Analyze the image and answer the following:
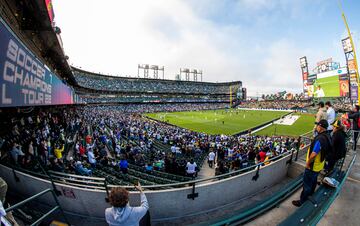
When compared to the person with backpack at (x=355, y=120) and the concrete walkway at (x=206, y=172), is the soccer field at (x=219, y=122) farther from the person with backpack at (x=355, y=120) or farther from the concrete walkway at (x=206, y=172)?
the person with backpack at (x=355, y=120)

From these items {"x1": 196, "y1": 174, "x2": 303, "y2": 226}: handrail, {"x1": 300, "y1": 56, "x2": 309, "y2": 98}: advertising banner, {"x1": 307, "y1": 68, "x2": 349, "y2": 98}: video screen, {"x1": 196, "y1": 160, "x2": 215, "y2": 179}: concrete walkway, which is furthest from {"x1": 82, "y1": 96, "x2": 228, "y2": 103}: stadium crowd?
{"x1": 196, "y1": 174, "x2": 303, "y2": 226}: handrail

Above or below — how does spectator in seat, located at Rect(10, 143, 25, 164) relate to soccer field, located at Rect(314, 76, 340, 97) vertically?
below

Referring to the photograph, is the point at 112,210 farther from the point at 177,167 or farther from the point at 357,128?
the point at 357,128

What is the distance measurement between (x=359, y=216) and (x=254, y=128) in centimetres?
3116

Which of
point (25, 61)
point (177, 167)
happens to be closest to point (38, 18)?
point (25, 61)

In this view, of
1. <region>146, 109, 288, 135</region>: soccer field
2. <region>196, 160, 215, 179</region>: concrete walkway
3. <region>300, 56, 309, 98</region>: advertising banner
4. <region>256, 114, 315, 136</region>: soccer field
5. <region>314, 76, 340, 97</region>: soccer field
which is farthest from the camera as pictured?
<region>300, 56, 309, 98</region>: advertising banner

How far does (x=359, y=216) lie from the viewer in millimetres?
3271

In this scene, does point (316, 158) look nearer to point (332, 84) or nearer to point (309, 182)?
point (309, 182)

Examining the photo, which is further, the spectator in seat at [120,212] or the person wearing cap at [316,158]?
the person wearing cap at [316,158]

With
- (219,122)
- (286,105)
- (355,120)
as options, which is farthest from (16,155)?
(286,105)

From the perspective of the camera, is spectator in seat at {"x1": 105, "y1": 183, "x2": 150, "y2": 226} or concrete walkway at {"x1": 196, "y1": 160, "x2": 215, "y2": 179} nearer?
spectator in seat at {"x1": 105, "y1": 183, "x2": 150, "y2": 226}

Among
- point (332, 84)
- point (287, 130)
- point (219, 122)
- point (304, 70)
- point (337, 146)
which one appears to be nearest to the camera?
point (337, 146)

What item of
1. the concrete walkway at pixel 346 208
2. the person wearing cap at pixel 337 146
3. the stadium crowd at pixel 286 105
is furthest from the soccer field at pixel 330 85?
the person wearing cap at pixel 337 146

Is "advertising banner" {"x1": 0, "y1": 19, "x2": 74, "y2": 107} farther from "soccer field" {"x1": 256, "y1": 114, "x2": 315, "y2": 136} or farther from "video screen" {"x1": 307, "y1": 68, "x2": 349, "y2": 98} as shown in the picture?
"video screen" {"x1": 307, "y1": 68, "x2": 349, "y2": 98}
